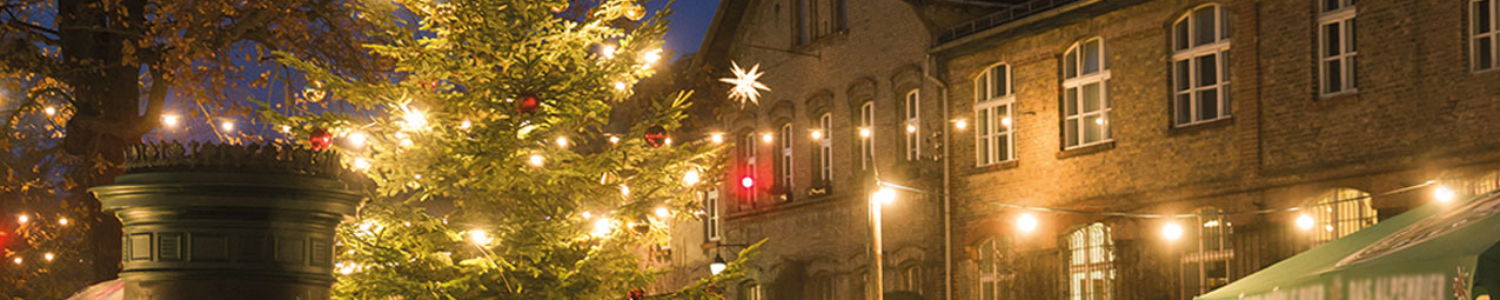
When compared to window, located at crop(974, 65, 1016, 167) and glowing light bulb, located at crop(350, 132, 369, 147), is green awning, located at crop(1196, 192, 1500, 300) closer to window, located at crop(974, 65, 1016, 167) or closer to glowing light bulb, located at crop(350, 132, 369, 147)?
glowing light bulb, located at crop(350, 132, 369, 147)

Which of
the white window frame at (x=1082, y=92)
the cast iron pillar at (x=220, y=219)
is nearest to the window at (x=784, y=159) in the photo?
the white window frame at (x=1082, y=92)

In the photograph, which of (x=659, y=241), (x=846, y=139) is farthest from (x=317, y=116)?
(x=846, y=139)

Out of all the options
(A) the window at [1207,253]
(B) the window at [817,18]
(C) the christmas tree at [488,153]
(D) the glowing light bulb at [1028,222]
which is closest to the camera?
(C) the christmas tree at [488,153]

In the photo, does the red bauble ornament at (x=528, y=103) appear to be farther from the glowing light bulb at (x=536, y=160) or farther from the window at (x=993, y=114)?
the window at (x=993, y=114)

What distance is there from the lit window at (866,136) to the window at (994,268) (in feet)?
11.2

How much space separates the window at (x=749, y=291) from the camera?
33806 mm

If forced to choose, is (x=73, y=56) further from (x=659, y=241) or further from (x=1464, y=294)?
(x=1464, y=294)

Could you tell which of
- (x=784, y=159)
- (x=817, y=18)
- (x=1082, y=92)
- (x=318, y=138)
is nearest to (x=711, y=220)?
(x=784, y=159)

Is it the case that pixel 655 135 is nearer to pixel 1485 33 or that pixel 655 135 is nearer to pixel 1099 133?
pixel 1485 33

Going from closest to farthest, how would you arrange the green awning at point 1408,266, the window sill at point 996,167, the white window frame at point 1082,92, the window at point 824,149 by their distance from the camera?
the green awning at point 1408,266
the white window frame at point 1082,92
the window sill at point 996,167
the window at point 824,149

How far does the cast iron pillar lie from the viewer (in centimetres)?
407

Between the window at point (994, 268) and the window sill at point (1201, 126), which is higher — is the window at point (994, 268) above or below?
below

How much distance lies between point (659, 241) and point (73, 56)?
255 inches

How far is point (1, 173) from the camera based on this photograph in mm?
20266
